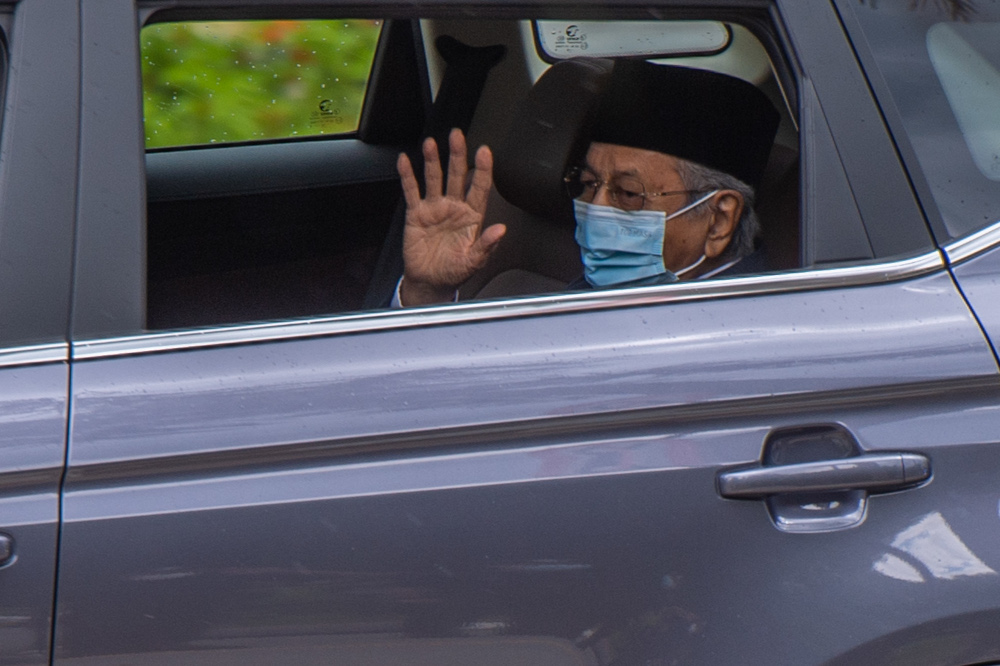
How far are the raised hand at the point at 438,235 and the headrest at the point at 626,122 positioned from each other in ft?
1.10

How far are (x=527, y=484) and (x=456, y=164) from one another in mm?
997

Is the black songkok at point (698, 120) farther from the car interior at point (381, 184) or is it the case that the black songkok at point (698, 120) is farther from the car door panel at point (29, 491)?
the car door panel at point (29, 491)

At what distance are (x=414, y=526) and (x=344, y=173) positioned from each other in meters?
2.31

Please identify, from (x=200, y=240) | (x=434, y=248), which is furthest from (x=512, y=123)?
(x=200, y=240)

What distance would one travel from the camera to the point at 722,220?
2357 millimetres

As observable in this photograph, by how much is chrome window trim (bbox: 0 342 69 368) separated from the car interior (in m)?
1.06

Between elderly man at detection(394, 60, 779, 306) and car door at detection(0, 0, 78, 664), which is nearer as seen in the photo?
car door at detection(0, 0, 78, 664)

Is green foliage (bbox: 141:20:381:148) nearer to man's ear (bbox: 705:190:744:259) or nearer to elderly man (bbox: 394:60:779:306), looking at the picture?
elderly man (bbox: 394:60:779:306)

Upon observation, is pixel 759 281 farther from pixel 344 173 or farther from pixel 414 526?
pixel 344 173

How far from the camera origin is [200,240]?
324 cm

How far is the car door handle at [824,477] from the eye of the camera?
139 centimetres

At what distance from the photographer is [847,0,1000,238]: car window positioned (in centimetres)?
160

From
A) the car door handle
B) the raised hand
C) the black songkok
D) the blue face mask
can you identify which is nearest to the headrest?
the black songkok

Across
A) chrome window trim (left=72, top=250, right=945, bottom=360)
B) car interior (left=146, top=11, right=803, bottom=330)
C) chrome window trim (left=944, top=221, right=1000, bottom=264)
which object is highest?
chrome window trim (left=944, top=221, right=1000, bottom=264)
